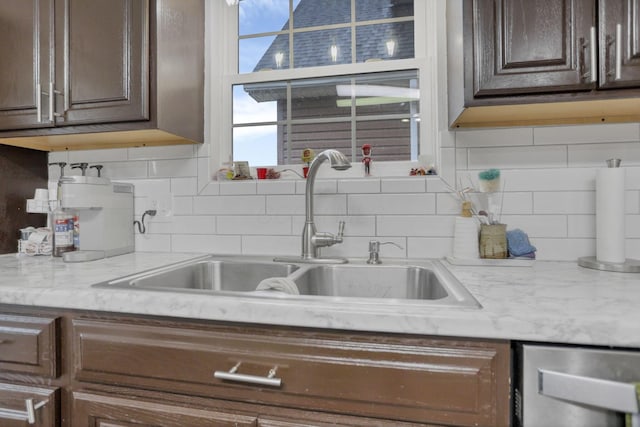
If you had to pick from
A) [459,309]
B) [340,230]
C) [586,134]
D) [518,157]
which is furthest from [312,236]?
[586,134]

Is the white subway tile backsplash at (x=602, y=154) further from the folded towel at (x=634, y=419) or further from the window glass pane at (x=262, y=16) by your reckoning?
the window glass pane at (x=262, y=16)

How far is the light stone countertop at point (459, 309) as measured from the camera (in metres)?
0.62

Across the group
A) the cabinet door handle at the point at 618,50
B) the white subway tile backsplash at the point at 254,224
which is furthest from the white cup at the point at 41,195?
the cabinet door handle at the point at 618,50

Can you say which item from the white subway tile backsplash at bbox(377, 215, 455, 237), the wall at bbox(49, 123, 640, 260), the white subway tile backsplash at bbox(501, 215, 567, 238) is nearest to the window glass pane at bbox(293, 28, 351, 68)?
the wall at bbox(49, 123, 640, 260)

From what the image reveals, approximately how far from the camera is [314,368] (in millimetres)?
698

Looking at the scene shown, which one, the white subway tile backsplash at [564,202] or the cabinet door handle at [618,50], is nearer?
the cabinet door handle at [618,50]

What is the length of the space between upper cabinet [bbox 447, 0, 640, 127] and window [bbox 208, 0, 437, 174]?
43 centimetres

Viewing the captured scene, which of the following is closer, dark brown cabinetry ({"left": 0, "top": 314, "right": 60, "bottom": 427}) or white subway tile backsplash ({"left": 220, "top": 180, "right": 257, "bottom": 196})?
dark brown cabinetry ({"left": 0, "top": 314, "right": 60, "bottom": 427})

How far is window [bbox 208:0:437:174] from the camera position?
4.85ft

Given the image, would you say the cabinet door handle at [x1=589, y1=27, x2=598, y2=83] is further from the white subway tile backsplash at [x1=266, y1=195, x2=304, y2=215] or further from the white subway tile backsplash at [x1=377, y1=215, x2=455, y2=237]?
the white subway tile backsplash at [x1=266, y1=195, x2=304, y2=215]

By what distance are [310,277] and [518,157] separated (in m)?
0.87

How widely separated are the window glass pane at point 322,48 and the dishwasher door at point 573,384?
132 centimetres

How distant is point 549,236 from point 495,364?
80cm

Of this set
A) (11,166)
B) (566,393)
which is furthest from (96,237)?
(566,393)
